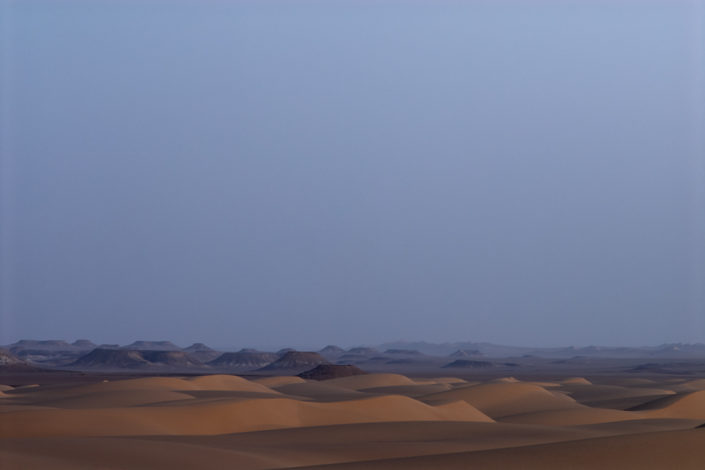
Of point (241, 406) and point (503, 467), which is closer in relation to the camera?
point (503, 467)

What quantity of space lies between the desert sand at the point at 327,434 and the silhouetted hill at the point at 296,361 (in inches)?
3343

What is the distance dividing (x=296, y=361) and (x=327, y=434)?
375 feet

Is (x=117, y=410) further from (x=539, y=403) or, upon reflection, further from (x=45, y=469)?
(x=539, y=403)

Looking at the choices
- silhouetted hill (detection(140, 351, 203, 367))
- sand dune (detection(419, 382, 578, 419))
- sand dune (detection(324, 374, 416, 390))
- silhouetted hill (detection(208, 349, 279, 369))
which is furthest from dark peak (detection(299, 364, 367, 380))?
silhouetted hill (detection(208, 349, 279, 369))

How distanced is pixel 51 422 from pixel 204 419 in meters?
4.57

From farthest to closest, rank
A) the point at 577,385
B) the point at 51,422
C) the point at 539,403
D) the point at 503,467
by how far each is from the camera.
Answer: the point at 577,385 < the point at 539,403 < the point at 51,422 < the point at 503,467

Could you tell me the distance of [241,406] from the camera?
1138 inches

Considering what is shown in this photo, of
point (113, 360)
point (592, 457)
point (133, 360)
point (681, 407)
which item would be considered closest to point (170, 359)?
point (133, 360)

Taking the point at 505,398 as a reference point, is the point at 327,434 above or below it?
above

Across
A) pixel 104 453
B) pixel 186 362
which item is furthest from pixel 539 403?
pixel 186 362

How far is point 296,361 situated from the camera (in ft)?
452

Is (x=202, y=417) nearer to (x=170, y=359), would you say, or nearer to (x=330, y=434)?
(x=330, y=434)

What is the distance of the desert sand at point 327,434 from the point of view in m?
14.2

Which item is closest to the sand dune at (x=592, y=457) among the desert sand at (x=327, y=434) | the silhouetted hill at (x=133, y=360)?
the desert sand at (x=327, y=434)
